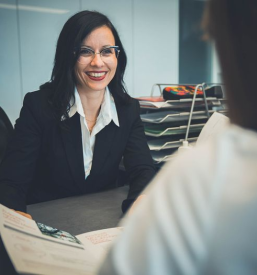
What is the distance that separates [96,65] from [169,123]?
669 mm

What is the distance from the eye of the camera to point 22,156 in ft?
4.33

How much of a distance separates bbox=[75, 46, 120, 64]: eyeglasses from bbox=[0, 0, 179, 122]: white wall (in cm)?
103

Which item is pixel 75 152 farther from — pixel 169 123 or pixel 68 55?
pixel 169 123

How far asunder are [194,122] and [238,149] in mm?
1778

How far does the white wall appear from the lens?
89.7 inches

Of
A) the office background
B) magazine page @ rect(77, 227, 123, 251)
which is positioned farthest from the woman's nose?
the office background

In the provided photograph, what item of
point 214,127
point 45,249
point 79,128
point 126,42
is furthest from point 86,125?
point 126,42

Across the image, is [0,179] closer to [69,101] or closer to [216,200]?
[69,101]

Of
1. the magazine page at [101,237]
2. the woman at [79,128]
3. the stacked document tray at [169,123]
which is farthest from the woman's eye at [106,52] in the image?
the magazine page at [101,237]

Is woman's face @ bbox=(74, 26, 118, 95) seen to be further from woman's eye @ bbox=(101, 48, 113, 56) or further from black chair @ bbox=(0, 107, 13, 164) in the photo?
black chair @ bbox=(0, 107, 13, 164)

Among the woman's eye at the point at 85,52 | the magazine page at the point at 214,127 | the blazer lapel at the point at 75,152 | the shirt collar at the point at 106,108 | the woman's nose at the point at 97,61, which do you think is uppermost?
the woman's eye at the point at 85,52

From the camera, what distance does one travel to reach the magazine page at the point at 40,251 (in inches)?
21.4

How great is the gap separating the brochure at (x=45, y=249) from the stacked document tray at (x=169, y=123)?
103cm

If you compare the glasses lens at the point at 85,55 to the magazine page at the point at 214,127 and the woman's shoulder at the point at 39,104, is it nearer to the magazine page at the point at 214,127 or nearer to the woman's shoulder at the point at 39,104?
the woman's shoulder at the point at 39,104
